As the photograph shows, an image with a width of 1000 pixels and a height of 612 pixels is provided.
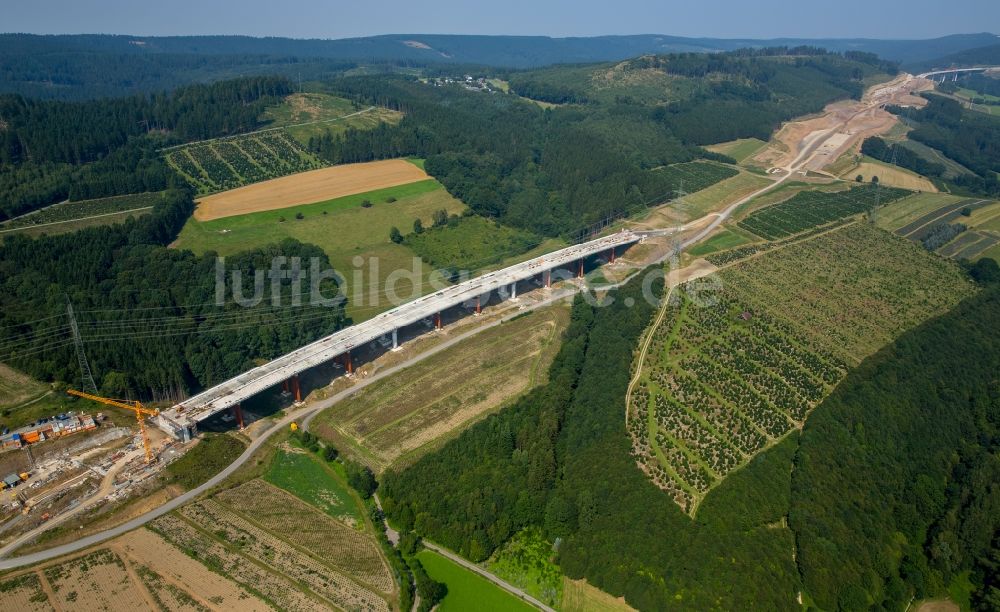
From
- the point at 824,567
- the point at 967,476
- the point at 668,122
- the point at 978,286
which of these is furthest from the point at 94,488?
the point at 668,122

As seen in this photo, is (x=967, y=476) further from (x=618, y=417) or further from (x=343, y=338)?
(x=343, y=338)

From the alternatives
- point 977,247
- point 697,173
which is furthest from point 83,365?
point 977,247

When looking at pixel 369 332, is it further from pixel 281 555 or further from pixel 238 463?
pixel 281 555

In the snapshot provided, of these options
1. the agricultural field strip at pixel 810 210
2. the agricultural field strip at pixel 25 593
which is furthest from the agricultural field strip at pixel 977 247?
the agricultural field strip at pixel 25 593

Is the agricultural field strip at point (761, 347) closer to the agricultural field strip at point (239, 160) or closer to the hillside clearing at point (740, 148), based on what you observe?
the hillside clearing at point (740, 148)

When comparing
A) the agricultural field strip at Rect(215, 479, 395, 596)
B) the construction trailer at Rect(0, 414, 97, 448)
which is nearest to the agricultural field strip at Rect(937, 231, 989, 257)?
the agricultural field strip at Rect(215, 479, 395, 596)

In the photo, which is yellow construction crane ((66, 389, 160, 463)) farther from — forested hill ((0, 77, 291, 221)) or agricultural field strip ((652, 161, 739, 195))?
agricultural field strip ((652, 161, 739, 195))
